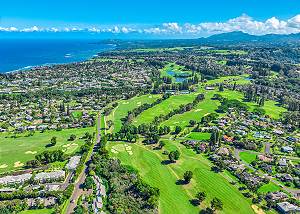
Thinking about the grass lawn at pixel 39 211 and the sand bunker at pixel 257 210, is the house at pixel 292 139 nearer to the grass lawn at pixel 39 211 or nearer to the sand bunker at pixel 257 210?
the sand bunker at pixel 257 210

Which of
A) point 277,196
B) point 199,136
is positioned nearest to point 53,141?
point 199,136

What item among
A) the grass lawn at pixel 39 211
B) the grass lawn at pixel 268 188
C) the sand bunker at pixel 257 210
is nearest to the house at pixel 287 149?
the grass lawn at pixel 268 188

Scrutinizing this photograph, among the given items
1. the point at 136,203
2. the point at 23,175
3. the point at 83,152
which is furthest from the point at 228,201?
the point at 23,175

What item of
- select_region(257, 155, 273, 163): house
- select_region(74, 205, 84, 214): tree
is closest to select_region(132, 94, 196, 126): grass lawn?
select_region(257, 155, 273, 163): house

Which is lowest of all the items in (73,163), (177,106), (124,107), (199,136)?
(177,106)

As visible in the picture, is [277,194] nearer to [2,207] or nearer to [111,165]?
[111,165]

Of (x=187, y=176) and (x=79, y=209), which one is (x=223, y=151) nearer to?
(x=187, y=176)

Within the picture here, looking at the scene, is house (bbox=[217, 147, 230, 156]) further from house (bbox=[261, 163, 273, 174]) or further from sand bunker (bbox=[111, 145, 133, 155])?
sand bunker (bbox=[111, 145, 133, 155])
